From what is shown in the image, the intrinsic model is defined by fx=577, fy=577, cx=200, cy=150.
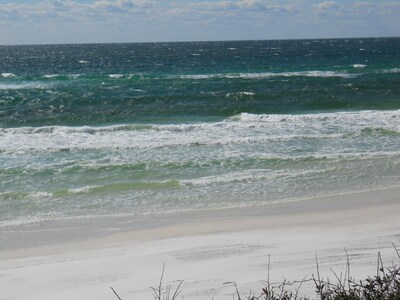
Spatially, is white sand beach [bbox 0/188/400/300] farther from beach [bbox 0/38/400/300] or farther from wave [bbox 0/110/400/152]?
wave [bbox 0/110/400/152]

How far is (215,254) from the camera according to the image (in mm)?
8531

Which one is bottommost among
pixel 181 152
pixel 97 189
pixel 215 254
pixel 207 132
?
pixel 97 189

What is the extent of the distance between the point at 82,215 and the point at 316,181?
17.7 ft

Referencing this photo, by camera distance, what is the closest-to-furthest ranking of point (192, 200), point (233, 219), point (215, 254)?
point (215, 254) < point (233, 219) < point (192, 200)

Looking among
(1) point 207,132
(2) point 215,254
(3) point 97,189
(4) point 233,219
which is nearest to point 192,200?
(4) point 233,219

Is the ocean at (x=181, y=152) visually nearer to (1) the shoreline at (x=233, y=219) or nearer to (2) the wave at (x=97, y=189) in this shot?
(2) the wave at (x=97, y=189)

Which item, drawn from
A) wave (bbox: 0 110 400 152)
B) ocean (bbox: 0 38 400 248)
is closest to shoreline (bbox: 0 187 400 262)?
ocean (bbox: 0 38 400 248)

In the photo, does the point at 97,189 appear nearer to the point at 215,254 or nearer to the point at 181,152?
the point at 181,152

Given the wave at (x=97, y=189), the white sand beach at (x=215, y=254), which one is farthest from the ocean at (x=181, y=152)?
the white sand beach at (x=215, y=254)

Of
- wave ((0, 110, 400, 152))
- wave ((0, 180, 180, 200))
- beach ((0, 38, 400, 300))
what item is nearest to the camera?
beach ((0, 38, 400, 300))

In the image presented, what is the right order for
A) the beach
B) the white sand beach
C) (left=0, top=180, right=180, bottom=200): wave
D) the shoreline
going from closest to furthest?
the white sand beach, the beach, the shoreline, (left=0, top=180, right=180, bottom=200): wave

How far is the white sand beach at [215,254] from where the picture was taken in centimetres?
740

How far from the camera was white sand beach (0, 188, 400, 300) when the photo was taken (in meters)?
7.40

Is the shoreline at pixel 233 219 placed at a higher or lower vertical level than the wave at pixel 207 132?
lower
